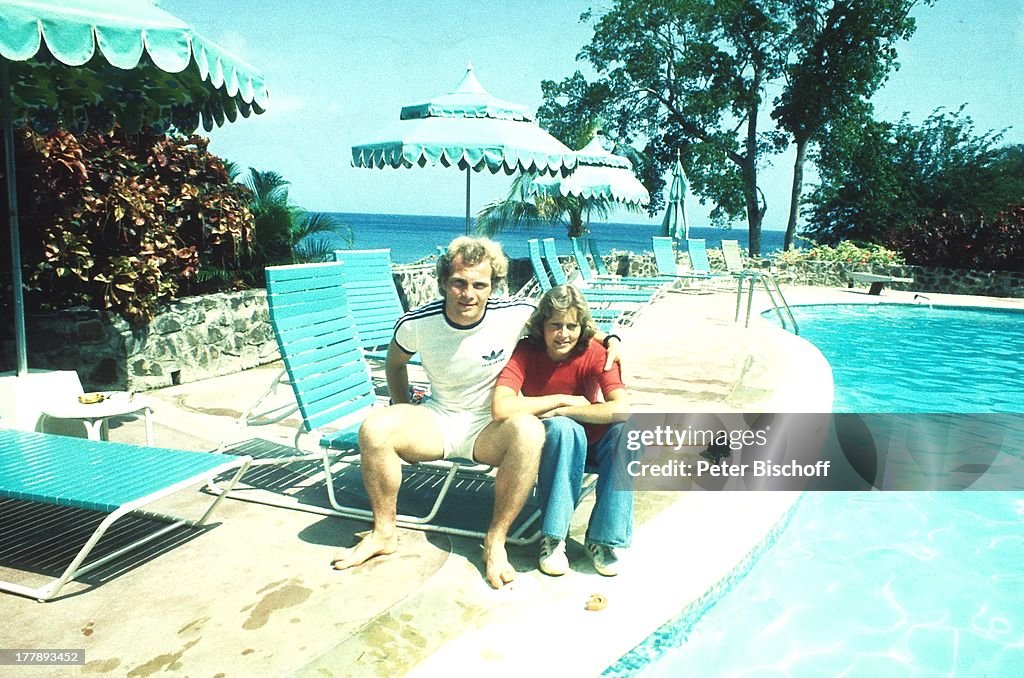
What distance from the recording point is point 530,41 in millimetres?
27281

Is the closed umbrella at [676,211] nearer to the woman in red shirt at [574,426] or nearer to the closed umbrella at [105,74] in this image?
the closed umbrella at [105,74]

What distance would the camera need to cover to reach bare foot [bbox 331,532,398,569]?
9.66 feet

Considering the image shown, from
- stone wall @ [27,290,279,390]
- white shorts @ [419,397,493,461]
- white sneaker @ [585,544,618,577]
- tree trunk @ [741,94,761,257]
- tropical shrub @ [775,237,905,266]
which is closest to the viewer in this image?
white sneaker @ [585,544,618,577]

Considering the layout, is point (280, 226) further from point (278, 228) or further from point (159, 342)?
point (159, 342)

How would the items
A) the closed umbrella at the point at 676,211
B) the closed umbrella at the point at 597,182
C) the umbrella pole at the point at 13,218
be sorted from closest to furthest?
the umbrella pole at the point at 13,218
the closed umbrella at the point at 597,182
the closed umbrella at the point at 676,211

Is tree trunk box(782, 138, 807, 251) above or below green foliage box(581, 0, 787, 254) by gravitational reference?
below

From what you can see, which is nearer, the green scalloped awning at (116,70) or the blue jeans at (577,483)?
the blue jeans at (577,483)

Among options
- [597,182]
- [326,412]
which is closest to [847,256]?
[597,182]

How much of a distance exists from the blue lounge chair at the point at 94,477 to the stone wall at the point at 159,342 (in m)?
2.30

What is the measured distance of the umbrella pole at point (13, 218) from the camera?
4.14 m

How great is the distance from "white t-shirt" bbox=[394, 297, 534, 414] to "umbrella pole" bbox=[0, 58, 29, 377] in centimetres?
267

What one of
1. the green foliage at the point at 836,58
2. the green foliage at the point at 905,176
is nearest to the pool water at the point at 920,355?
the green foliage at the point at 905,176

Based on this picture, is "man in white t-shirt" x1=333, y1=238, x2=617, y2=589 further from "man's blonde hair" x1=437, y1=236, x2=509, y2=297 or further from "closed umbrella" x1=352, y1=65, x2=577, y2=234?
"closed umbrella" x1=352, y1=65, x2=577, y2=234

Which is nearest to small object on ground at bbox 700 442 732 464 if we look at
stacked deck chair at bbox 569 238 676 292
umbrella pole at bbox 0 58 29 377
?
umbrella pole at bbox 0 58 29 377
